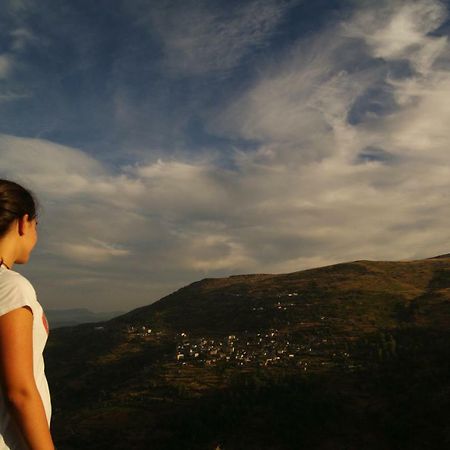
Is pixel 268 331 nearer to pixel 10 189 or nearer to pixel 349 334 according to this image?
pixel 349 334

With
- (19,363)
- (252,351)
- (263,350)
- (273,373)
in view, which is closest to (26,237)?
(19,363)

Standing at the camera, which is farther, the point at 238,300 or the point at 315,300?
the point at 238,300

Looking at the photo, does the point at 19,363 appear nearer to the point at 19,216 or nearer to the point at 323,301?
the point at 19,216

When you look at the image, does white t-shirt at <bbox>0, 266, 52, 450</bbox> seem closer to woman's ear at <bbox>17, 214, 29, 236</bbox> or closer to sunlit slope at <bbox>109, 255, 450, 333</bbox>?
woman's ear at <bbox>17, 214, 29, 236</bbox>

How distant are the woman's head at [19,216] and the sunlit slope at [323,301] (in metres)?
57.3

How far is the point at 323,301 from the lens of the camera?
74.7 m

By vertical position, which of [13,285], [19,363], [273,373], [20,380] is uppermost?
[13,285]

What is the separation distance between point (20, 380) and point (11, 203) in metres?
1.25

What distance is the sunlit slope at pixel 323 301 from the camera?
205ft

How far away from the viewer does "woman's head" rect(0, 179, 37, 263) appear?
3.23m

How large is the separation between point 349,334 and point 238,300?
3566 cm

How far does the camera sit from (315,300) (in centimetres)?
7631

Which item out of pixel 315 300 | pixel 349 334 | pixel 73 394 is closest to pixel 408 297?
pixel 315 300

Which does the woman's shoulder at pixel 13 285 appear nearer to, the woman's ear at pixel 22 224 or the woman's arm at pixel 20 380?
the woman's arm at pixel 20 380
